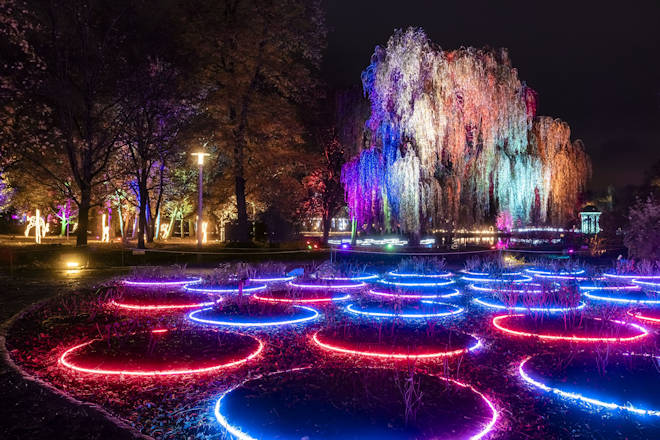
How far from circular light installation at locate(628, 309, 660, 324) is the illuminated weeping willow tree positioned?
9.65 m

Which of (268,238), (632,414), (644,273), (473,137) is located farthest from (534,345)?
(268,238)

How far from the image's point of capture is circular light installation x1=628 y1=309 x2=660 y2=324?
9.06 meters

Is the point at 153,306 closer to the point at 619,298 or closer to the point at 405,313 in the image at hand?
the point at 405,313

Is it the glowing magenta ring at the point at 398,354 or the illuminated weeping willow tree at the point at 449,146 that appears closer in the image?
the glowing magenta ring at the point at 398,354

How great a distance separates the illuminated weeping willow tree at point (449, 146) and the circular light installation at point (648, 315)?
31.7 feet

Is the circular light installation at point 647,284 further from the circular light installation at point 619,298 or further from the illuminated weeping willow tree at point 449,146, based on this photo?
the illuminated weeping willow tree at point 449,146

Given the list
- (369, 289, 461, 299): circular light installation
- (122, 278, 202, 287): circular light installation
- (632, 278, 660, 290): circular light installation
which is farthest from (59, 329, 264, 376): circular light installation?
(632, 278, 660, 290): circular light installation

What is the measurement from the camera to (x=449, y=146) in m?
19.0

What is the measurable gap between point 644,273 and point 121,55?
23.7 metres

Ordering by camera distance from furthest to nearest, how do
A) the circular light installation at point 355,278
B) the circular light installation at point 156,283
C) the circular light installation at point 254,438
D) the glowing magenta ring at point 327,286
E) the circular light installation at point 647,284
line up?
the circular light installation at point 647,284, the circular light installation at point 355,278, the circular light installation at point 156,283, the glowing magenta ring at point 327,286, the circular light installation at point 254,438

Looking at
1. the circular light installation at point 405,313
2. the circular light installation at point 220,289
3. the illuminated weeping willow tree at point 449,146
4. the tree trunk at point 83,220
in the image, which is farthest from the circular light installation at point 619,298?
the tree trunk at point 83,220

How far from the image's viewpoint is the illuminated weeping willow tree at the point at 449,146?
1869 cm

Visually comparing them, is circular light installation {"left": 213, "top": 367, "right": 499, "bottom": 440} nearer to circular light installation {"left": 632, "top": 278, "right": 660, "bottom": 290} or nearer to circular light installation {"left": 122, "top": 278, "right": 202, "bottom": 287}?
circular light installation {"left": 122, "top": 278, "right": 202, "bottom": 287}

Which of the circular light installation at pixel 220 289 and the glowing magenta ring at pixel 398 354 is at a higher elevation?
the circular light installation at pixel 220 289
